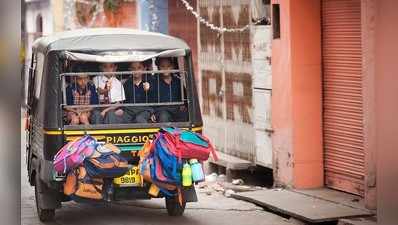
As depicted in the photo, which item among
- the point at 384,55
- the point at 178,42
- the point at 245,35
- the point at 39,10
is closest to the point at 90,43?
the point at 178,42

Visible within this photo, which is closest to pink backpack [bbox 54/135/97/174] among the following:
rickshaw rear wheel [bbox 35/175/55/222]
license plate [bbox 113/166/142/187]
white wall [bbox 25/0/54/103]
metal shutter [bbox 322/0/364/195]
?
license plate [bbox 113/166/142/187]

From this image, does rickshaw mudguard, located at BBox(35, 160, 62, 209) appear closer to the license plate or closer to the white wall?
the license plate

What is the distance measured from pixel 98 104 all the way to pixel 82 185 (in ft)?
4.08

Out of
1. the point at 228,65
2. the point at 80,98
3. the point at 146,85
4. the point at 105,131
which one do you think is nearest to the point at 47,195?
the point at 105,131

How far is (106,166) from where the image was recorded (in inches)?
350

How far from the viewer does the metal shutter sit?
10453 millimetres

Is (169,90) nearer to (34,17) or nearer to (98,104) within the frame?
(98,104)

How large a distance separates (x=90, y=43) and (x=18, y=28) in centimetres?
676

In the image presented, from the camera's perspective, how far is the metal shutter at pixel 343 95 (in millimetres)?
10453

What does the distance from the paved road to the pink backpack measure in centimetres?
126

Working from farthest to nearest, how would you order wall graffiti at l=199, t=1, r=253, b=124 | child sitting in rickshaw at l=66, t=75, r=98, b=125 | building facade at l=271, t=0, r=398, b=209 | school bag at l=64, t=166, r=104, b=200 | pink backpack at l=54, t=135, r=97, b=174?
1. wall graffiti at l=199, t=1, r=253, b=124
2. building facade at l=271, t=0, r=398, b=209
3. child sitting in rickshaw at l=66, t=75, r=98, b=125
4. school bag at l=64, t=166, r=104, b=200
5. pink backpack at l=54, t=135, r=97, b=174

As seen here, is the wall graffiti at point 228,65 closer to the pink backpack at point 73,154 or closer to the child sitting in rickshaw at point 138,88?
Answer: the child sitting in rickshaw at point 138,88

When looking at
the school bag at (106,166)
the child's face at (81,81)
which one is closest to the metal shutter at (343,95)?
the school bag at (106,166)

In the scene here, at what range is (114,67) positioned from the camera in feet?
33.0
